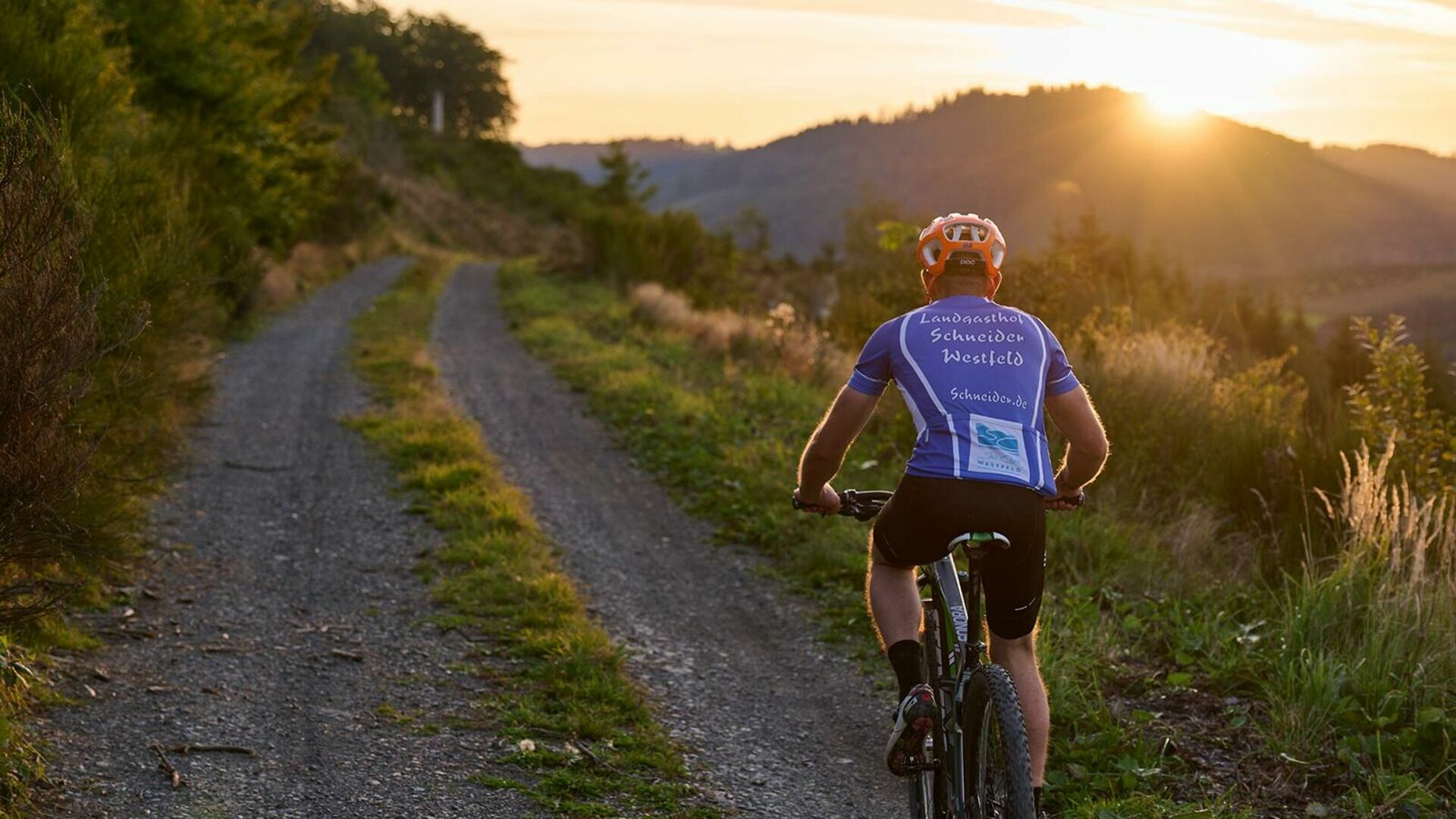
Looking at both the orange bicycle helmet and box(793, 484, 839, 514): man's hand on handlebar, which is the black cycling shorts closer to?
box(793, 484, 839, 514): man's hand on handlebar

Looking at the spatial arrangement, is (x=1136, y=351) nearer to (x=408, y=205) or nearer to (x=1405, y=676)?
(x=1405, y=676)

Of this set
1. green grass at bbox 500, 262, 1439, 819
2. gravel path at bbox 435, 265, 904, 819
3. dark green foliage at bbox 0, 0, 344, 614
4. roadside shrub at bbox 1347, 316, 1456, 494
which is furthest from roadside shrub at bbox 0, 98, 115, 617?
roadside shrub at bbox 1347, 316, 1456, 494

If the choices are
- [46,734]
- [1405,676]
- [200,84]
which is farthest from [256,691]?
[200,84]

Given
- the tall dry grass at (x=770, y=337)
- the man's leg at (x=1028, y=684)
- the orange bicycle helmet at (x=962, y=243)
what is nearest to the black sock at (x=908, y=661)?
the man's leg at (x=1028, y=684)

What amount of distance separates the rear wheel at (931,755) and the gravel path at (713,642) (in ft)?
3.11

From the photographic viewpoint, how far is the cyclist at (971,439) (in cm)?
324

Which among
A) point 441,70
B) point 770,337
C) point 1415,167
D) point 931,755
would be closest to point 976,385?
point 931,755

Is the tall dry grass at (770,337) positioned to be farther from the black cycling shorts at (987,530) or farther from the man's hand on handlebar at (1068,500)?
the black cycling shorts at (987,530)

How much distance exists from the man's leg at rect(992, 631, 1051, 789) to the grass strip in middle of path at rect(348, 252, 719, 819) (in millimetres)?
1490

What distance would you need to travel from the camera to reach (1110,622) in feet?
20.6

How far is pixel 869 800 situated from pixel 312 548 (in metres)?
4.53

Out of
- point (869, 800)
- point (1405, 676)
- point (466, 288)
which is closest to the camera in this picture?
point (869, 800)

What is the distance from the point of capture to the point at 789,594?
292 inches

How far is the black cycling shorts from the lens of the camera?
3.21 meters
